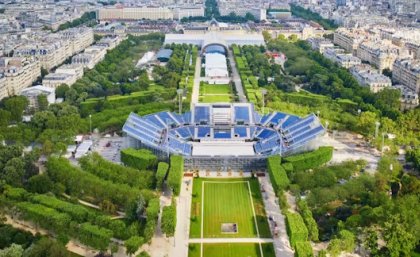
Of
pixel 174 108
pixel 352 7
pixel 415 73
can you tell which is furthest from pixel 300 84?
pixel 352 7

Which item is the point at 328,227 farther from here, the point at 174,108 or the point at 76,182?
the point at 174,108

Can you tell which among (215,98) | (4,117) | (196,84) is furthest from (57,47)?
(4,117)

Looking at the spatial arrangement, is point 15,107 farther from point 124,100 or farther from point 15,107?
point 124,100

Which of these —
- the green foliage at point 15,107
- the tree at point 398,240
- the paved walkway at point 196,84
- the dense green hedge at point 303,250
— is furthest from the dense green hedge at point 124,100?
the tree at point 398,240

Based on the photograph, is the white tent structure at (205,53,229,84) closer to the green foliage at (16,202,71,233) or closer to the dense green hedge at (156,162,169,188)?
the dense green hedge at (156,162,169,188)

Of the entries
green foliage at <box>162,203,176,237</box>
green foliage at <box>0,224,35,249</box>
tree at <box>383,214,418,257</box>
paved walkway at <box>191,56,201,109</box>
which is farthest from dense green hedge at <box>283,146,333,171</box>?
green foliage at <box>0,224,35,249</box>

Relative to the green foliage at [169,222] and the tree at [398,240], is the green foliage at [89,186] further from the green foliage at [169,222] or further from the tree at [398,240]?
the tree at [398,240]

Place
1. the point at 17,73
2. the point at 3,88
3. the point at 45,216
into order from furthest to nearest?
1. the point at 17,73
2. the point at 3,88
3. the point at 45,216
